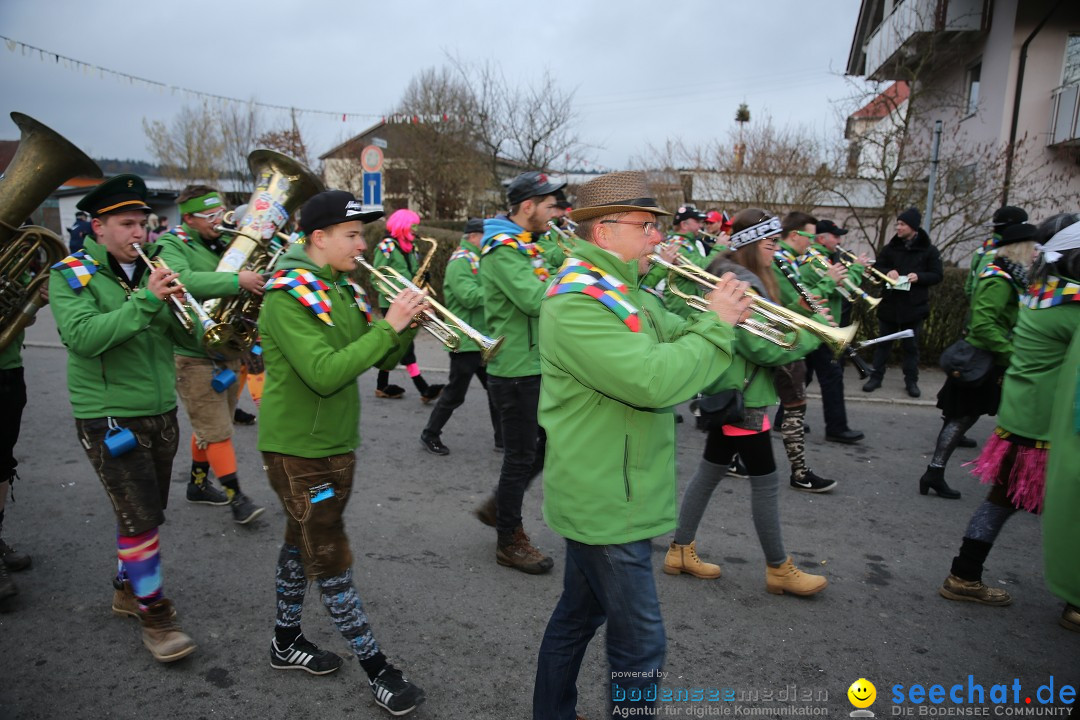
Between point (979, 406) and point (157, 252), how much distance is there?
18.3 feet

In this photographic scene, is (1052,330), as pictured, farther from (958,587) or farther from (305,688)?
(305,688)

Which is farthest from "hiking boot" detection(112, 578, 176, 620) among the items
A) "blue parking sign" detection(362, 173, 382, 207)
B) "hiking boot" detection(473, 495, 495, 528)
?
"blue parking sign" detection(362, 173, 382, 207)

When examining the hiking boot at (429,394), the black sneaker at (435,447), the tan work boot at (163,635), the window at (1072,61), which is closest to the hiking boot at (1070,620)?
the tan work boot at (163,635)

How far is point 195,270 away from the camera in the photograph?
454 centimetres

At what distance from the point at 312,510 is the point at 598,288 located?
140 centimetres

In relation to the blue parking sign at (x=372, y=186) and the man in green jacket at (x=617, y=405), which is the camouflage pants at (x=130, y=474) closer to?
the man in green jacket at (x=617, y=405)

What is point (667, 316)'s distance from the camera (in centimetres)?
264

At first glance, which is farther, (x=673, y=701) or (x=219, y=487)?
(x=219, y=487)

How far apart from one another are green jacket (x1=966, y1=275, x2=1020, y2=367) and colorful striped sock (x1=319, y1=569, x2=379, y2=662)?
13.6ft

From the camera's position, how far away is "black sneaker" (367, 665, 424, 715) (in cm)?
275

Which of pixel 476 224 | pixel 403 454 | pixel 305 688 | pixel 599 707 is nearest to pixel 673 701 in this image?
pixel 599 707

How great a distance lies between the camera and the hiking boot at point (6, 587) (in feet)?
11.6

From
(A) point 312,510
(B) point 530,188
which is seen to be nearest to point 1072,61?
(B) point 530,188

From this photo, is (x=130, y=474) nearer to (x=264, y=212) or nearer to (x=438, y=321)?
(x=438, y=321)
